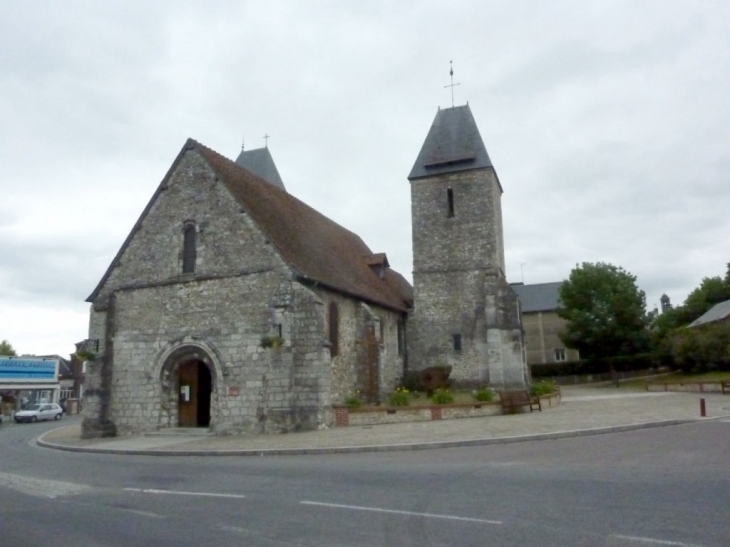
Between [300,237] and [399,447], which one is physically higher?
[300,237]

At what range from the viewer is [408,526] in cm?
663

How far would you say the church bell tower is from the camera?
2794cm

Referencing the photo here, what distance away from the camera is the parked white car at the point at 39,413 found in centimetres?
3831

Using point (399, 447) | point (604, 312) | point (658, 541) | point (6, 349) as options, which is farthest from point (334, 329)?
point (6, 349)

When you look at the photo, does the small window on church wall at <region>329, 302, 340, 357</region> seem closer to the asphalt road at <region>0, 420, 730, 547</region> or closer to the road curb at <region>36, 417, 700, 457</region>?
the road curb at <region>36, 417, 700, 457</region>

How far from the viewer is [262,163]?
3819cm

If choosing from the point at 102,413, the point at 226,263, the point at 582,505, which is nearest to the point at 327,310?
the point at 226,263

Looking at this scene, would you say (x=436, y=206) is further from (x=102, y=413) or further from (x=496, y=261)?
(x=102, y=413)

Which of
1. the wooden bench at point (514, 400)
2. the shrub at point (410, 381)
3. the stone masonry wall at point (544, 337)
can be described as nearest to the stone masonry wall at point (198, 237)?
the wooden bench at point (514, 400)

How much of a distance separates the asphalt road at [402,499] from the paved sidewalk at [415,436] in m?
1.15

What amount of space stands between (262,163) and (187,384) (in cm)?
2007

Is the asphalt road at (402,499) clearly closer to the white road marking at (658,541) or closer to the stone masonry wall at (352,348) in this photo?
the white road marking at (658,541)

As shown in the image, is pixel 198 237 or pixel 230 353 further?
pixel 198 237

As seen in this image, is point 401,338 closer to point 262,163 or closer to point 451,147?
point 451,147
